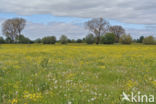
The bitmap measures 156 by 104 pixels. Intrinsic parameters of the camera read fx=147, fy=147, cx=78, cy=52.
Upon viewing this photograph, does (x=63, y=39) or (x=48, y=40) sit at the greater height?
(x=63, y=39)

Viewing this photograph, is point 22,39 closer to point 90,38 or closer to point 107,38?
point 90,38

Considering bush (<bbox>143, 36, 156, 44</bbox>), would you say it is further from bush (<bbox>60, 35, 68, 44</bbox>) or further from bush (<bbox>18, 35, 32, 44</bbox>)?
bush (<bbox>18, 35, 32, 44</bbox>)

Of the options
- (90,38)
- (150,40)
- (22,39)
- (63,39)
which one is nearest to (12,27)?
(22,39)

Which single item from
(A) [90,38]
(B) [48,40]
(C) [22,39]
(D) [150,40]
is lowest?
(D) [150,40]

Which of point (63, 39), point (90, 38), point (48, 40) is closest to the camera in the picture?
point (48, 40)

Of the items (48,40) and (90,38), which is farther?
(90,38)

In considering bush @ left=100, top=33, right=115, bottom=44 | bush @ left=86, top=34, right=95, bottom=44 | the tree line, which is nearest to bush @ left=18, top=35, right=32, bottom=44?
the tree line

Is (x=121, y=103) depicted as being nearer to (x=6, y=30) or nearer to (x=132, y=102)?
(x=132, y=102)

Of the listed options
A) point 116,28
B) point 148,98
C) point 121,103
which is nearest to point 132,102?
point 121,103

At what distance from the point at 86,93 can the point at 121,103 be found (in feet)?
4.00

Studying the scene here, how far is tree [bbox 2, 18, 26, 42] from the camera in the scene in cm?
8288

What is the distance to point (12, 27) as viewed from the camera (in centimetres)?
8475

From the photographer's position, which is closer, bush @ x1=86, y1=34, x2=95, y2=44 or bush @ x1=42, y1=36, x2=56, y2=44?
bush @ x1=42, y1=36, x2=56, y2=44

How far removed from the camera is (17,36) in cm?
8606
